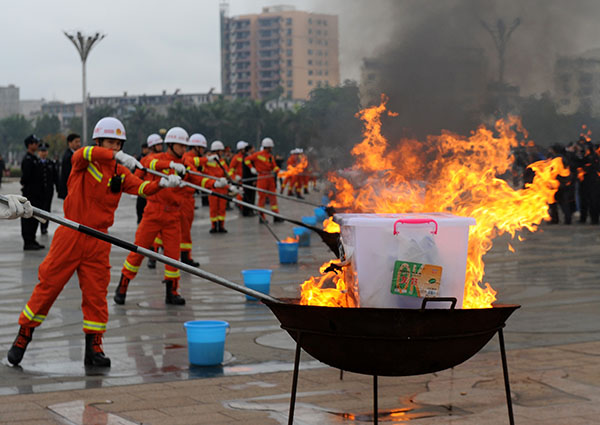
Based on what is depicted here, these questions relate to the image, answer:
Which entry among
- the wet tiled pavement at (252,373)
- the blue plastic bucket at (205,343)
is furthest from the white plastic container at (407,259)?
the blue plastic bucket at (205,343)

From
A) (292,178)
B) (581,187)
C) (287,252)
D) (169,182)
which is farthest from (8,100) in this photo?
(169,182)

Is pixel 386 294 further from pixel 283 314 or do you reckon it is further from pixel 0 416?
pixel 0 416

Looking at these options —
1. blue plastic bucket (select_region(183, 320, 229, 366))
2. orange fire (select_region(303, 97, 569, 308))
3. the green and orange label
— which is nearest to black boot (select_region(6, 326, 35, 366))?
blue plastic bucket (select_region(183, 320, 229, 366))

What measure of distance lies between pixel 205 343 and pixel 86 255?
1.15 m

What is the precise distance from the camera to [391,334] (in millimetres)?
3906

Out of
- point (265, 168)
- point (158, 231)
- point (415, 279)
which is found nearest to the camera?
point (415, 279)

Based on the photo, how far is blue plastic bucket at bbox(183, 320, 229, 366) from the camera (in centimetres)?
655

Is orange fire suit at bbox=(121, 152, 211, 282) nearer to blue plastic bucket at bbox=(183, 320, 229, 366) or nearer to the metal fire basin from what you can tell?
blue plastic bucket at bbox=(183, 320, 229, 366)

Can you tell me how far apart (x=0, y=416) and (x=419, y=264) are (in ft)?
9.36

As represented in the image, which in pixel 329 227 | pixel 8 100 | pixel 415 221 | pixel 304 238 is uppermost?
Result: pixel 8 100

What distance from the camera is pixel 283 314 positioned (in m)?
4.18

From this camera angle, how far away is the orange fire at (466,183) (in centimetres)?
507

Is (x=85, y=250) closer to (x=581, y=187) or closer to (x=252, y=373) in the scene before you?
(x=252, y=373)

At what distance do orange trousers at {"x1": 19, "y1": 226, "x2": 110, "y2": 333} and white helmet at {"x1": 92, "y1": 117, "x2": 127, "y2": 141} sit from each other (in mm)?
947
